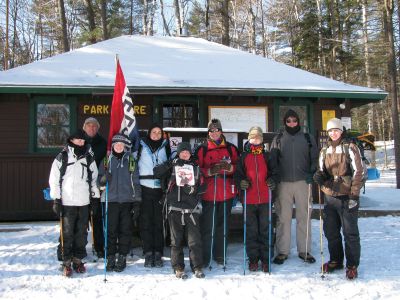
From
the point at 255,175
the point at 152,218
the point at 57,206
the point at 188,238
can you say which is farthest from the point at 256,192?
the point at 57,206

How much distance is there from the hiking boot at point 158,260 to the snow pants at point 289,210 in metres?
1.66

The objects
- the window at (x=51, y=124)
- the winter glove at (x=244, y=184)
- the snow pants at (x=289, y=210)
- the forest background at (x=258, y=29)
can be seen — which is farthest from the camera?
the forest background at (x=258, y=29)

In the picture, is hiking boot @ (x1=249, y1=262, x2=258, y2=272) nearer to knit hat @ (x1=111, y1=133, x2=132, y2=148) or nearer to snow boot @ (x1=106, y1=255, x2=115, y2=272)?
snow boot @ (x1=106, y1=255, x2=115, y2=272)

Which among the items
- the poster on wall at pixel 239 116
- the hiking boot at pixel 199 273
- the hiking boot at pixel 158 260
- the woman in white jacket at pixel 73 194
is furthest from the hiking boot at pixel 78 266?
the poster on wall at pixel 239 116

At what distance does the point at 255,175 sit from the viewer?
5555 mm

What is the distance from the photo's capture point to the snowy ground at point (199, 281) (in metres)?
4.62

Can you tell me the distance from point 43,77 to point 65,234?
528cm

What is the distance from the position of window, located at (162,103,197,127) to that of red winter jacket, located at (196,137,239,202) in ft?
15.2

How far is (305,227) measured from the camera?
5742 millimetres

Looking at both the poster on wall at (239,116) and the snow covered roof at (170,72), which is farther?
the poster on wall at (239,116)

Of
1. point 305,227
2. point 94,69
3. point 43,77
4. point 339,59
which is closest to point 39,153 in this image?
point 43,77

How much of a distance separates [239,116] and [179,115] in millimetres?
1520

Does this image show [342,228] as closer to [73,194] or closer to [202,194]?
[202,194]

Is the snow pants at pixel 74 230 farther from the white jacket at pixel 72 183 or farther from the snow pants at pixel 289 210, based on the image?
the snow pants at pixel 289 210
